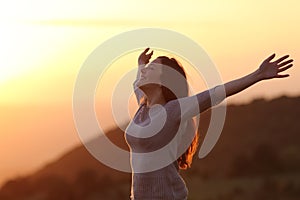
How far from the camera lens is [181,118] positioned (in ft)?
22.7

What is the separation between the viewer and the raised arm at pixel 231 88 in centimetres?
661

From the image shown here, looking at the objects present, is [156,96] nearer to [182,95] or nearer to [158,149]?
[182,95]

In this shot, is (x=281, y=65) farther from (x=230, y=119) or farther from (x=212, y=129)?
(x=230, y=119)

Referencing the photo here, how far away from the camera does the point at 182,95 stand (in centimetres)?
701

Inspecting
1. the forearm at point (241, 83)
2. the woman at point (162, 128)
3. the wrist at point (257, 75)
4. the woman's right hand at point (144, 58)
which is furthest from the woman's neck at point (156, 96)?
the woman's right hand at point (144, 58)

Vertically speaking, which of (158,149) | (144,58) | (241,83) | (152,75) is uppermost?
(144,58)

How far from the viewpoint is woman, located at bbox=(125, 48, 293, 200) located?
689 centimetres

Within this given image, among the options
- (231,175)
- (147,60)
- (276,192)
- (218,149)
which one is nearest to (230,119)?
(218,149)

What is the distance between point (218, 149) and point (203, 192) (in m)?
7.23

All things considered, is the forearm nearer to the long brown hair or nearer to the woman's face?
the long brown hair

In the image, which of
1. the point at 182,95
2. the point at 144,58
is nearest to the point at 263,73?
the point at 182,95

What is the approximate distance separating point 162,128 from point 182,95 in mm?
245

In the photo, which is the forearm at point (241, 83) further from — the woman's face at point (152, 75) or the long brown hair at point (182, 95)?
the woman's face at point (152, 75)

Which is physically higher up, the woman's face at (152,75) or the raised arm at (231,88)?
the woman's face at (152,75)
